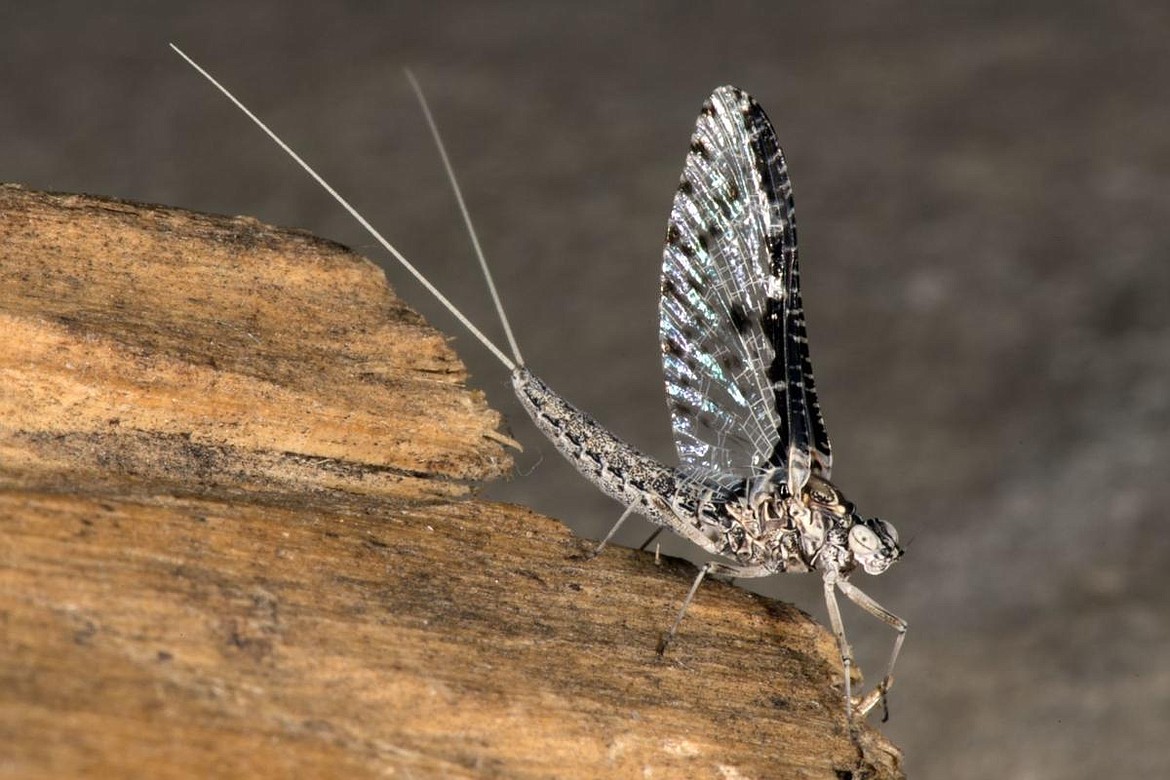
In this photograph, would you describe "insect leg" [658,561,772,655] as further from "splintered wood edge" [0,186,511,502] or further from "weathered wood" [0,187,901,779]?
"splintered wood edge" [0,186,511,502]

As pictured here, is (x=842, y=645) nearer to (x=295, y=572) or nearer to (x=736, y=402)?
(x=736, y=402)

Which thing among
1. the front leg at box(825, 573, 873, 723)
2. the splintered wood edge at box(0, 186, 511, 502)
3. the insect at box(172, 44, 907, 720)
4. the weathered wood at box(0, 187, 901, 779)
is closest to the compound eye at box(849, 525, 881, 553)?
the insect at box(172, 44, 907, 720)

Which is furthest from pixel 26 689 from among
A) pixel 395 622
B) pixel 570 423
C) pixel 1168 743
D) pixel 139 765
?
pixel 1168 743

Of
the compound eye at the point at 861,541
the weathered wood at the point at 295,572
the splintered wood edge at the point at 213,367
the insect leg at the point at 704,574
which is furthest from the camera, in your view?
the compound eye at the point at 861,541

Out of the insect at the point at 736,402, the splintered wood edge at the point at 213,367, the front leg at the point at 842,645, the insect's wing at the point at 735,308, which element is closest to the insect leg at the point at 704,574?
the insect at the point at 736,402

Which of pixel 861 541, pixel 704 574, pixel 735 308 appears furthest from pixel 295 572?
pixel 735 308

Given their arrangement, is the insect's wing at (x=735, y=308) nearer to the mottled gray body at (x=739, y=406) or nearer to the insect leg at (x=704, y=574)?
the mottled gray body at (x=739, y=406)
